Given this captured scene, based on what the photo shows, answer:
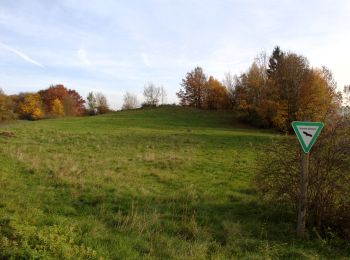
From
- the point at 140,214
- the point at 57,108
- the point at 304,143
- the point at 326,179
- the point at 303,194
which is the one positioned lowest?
the point at 140,214

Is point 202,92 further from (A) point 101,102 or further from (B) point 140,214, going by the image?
(B) point 140,214

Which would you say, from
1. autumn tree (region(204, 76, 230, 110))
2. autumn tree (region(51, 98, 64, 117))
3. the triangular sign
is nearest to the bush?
the triangular sign

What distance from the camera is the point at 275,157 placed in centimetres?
1011

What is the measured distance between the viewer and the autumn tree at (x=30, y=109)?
91.2 metres

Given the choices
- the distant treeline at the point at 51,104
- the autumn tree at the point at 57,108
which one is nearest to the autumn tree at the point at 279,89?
the distant treeline at the point at 51,104

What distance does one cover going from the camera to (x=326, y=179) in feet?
29.8

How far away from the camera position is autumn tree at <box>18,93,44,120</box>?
9119 cm

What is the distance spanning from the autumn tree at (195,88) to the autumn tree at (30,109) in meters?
38.1

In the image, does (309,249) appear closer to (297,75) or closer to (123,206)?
(123,206)

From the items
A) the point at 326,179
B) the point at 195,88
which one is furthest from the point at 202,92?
the point at 326,179

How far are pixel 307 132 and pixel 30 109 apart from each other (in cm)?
9353

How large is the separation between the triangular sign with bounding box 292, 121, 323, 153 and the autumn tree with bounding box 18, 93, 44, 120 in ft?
296

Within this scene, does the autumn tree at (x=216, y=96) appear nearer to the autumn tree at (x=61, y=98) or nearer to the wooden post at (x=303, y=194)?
the autumn tree at (x=61, y=98)

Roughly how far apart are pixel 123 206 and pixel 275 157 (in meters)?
4.68
